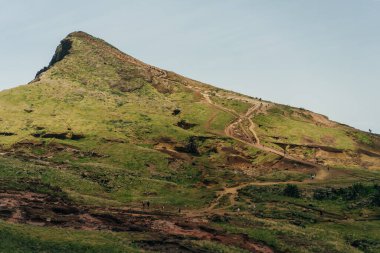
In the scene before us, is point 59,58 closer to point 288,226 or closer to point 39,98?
point 39,98

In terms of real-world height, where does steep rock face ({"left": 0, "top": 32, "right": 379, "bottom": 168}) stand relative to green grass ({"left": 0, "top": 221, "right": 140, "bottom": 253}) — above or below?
above

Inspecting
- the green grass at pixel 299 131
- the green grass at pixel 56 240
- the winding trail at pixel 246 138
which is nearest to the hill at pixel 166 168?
the green grass at pixel 56 240

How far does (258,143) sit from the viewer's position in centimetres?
9869

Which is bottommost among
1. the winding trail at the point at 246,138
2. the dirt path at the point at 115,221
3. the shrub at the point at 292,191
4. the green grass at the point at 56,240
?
the green grass at the point at 56,240

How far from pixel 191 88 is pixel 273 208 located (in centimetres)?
7624

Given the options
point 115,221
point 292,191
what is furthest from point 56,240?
point 292,191

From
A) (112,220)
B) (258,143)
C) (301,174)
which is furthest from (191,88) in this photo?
(112,220)

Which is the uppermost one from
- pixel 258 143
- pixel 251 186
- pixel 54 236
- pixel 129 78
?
A: pixel 129 78

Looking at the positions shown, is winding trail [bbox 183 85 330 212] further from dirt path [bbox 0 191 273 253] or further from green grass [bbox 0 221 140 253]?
green grass [bbox 0 221 140 253]

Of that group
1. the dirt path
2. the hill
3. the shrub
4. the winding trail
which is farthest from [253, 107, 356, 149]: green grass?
the dirt path

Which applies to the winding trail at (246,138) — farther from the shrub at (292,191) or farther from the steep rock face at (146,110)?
the shrub at (292,191)

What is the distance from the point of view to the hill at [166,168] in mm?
48719

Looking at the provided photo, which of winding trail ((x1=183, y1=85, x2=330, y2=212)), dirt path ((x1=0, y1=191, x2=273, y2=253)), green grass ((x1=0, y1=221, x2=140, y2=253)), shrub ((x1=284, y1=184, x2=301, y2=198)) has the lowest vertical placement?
green grass ((x1=0, y1=221, x2=140, y2=253))

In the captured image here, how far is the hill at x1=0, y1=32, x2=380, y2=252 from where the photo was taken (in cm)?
4872
